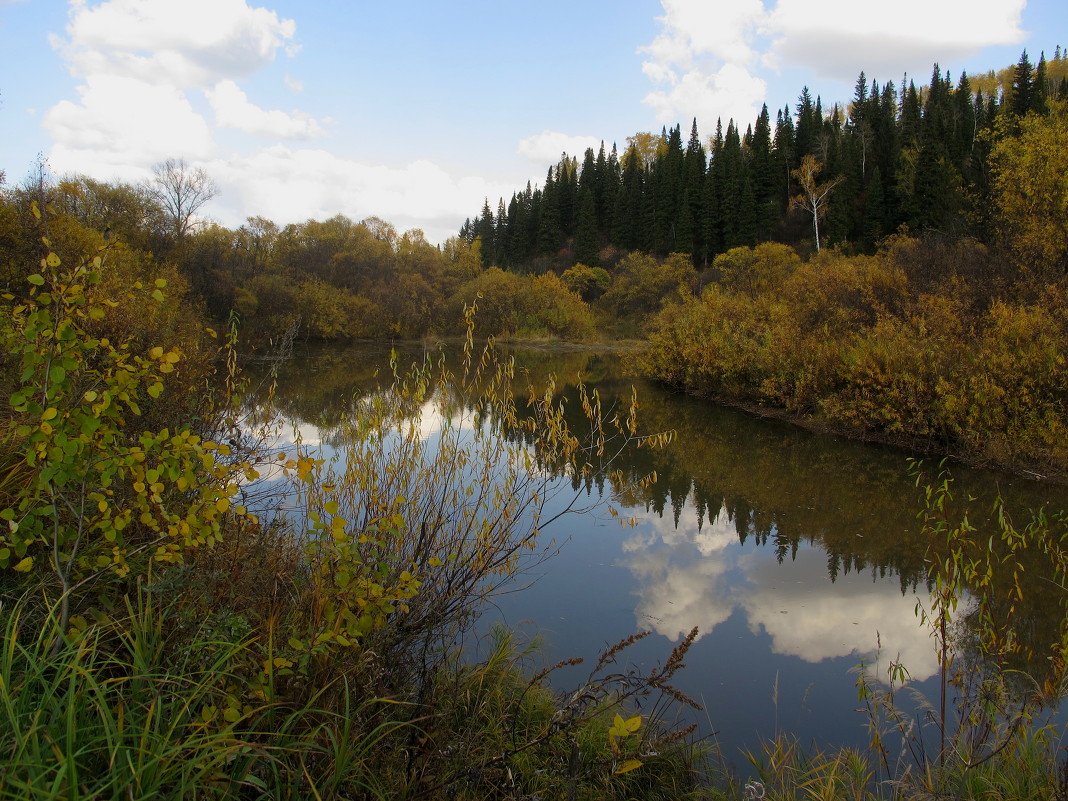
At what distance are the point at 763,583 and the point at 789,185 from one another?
59.4m

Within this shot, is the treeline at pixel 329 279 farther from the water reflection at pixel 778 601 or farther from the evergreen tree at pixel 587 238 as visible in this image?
the water reflection at pixel 778 601

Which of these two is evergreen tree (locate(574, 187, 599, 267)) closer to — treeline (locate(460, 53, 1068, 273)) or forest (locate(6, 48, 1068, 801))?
treeline (locate(460, 53, 1068, 273))

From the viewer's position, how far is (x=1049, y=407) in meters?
11.1

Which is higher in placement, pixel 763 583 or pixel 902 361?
pixel 902 361

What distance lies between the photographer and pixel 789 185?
59.5 m

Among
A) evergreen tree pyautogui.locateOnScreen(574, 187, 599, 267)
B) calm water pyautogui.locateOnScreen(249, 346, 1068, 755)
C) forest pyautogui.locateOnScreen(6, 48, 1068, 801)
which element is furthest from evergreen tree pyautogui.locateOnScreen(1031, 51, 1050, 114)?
calm water pyautogui.locateOnScreen(249, 346, 1068, 755)

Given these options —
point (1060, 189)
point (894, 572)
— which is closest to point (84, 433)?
point (894, 572)

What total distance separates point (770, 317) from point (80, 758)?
19981 mm

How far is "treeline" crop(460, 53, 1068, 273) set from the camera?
157 feet

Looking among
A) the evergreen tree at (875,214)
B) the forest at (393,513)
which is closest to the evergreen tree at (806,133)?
the evergreen tree at (875,214)

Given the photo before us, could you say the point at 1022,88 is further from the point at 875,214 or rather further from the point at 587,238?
the point at 587,238

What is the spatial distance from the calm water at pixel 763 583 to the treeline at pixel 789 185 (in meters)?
32.4

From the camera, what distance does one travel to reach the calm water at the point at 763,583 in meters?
5.43

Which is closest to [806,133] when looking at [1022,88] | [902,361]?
[1022,88]
